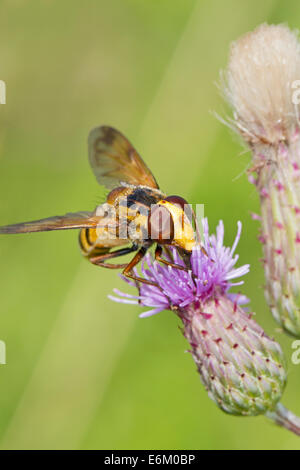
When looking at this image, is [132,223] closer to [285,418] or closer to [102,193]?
[285,418]

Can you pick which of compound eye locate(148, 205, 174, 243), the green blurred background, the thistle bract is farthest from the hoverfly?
the green blurred background

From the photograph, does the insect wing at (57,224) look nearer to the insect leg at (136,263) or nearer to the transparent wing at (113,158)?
the insect leg at (136,263)

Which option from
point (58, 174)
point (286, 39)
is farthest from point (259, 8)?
point (286, 39)

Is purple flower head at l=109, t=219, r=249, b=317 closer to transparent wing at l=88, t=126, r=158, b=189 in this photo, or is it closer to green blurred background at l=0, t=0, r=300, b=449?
transparent wing at l=88, t=126, r=158, b=189

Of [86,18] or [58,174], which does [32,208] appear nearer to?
[58,174]

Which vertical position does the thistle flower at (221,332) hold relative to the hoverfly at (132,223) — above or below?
below

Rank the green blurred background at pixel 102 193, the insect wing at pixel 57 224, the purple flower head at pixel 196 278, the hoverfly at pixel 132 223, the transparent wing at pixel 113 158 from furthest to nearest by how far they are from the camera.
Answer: the green blurred background at pixel 102 193, the transparent wing at pixel 113 158, the purple flower head at pixel 196 278, the hoverfly at pixel 132 223, the insect wing at pixel 57 224

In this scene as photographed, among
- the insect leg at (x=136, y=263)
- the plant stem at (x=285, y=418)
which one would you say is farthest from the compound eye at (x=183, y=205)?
the plant stem at (x=285, y=418)
